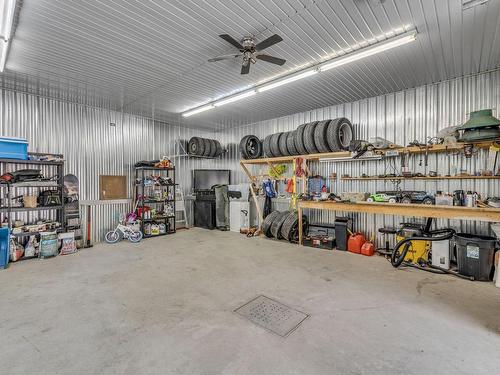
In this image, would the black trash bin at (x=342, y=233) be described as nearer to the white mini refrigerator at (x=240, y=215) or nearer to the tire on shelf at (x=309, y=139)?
the tire on shelf at (x=309, y=139)

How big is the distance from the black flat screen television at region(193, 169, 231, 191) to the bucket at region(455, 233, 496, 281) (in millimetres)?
6325

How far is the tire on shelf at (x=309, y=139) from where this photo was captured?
18.9 feet

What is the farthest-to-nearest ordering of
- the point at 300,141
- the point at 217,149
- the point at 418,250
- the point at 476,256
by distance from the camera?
the point at 217,149, the point at 300,141, the point at 418,250, the point at 476,256

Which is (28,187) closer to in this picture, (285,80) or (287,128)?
(285,80)

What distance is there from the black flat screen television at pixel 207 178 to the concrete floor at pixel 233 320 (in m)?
4.04

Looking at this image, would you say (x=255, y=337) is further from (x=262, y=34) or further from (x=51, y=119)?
(x=51, y=119)

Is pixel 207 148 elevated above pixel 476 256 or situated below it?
above

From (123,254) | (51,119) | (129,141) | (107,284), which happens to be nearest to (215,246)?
(123,254)

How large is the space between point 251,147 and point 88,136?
14.0 feet

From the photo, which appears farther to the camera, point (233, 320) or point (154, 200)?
point (154, 200)

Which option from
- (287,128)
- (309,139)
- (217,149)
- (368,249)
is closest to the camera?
(368,249)

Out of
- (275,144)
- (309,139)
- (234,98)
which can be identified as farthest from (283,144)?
(234,98)

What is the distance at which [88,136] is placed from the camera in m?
6.07

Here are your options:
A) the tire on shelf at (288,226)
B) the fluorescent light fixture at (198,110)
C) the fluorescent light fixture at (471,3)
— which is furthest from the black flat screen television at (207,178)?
the fluorescent light fixture at (471,3)
